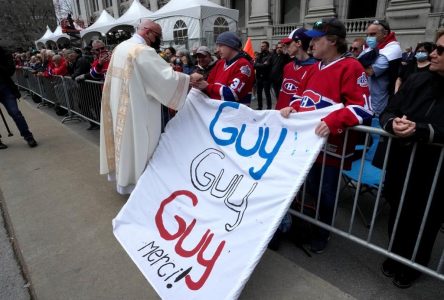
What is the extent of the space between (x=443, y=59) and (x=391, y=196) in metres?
1.00

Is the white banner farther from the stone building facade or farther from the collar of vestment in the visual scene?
the stone building facade

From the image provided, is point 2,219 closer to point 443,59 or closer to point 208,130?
point 208,130

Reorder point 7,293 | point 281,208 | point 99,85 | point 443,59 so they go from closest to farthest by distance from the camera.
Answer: point 443,59 < point 281,208 < point 7,293 < point 99,85

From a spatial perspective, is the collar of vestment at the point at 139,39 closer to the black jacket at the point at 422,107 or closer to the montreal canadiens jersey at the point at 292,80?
the montreal canadiens jersey at the point at 292,80

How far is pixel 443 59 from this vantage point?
1883 mm

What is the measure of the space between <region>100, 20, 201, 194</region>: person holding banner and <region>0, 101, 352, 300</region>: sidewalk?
1.95ft

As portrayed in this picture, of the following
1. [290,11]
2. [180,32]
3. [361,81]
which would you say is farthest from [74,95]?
[290,11]

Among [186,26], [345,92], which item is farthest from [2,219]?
[186,26]

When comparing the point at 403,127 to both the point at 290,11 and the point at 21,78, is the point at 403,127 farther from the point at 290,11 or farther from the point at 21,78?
the point at 290,11

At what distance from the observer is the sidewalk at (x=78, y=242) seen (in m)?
2.29

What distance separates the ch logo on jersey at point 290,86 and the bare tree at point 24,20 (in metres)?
45.4

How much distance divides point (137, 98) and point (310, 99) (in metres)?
1.70

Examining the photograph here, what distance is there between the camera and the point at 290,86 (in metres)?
3.69

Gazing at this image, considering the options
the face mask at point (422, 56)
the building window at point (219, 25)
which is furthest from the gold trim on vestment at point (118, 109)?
the building window at point (219, 25)
